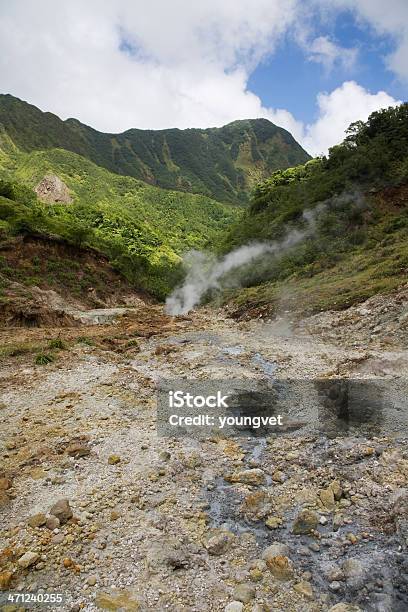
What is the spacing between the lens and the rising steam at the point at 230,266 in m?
33.7

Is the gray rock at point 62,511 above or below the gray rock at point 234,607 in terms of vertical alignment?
above

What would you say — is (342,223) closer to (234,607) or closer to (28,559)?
(234,607)

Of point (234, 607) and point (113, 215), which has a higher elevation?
point (113, 215)

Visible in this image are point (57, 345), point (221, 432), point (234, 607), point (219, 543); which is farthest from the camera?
point (57, 345)

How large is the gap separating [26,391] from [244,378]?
6.62 metres

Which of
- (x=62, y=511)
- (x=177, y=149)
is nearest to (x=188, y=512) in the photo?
(x=62, y=511)

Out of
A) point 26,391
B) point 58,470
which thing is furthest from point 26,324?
point 58,470

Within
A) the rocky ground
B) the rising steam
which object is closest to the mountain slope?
the rising steam

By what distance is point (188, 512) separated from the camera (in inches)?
263

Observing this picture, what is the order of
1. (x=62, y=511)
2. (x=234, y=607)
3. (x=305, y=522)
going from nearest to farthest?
(x=234, y=607) < (x=305, y=522) < (x=62, y=511)

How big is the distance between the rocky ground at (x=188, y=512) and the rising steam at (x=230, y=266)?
72.7 ft

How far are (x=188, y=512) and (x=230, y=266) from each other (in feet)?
99.9

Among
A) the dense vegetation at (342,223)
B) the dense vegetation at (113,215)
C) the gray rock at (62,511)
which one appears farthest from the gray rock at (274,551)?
the dense vegetation at (113,215)

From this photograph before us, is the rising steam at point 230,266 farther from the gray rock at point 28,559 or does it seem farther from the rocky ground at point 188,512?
the gray rock at point 28,559
